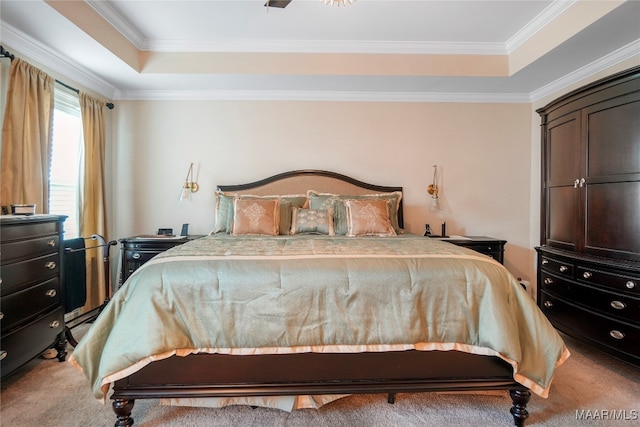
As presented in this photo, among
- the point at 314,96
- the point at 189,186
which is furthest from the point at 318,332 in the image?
the point at 314,96

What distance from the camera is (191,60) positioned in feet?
9.78

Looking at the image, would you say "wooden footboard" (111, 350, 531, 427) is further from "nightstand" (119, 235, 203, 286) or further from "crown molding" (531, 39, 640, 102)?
"crown molding" (531, 39, 640, 102)

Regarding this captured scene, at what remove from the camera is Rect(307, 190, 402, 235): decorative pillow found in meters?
2.93

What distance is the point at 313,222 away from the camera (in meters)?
2.88

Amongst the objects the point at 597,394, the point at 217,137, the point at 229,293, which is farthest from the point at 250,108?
the point at 597,394

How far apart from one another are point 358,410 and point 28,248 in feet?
7.44

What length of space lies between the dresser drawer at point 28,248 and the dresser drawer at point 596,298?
3908 mm

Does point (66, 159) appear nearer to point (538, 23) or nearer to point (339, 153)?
point (339, 153)

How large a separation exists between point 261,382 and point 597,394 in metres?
2.08

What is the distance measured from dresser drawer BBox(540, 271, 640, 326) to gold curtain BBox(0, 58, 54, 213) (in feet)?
14.4

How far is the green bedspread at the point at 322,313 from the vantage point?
57.4 inches

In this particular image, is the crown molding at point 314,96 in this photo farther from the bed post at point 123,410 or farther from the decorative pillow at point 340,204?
the bed post at point 123,410

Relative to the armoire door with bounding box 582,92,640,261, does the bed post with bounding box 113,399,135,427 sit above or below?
below

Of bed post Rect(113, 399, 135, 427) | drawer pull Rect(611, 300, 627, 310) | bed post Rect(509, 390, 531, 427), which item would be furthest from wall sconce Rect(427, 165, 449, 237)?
bed post Rect(113, 399, 135, 427)
